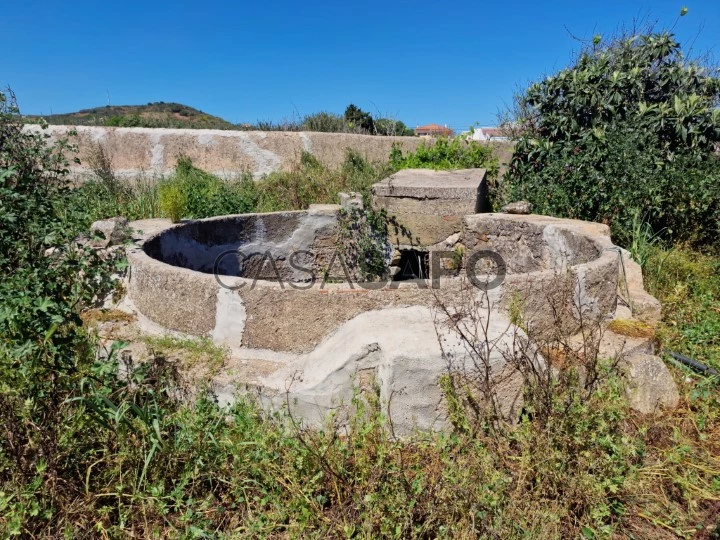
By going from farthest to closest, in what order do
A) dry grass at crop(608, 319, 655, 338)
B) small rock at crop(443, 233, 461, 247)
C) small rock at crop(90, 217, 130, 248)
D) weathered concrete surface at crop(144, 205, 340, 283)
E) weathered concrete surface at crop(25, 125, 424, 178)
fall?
weathered concrete surface at crop(25, 125, 424, 178), small rock at crop(443, 233, 461, 247), weathered concrete surface at crop(144, 205, 340, 283), small rock at crop(90, 217, 130, 248), dry grass at crop(608, 319, 655, 338)

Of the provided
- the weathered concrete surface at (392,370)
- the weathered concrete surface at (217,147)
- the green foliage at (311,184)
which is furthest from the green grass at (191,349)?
the weathered concrete surface at (217,147)

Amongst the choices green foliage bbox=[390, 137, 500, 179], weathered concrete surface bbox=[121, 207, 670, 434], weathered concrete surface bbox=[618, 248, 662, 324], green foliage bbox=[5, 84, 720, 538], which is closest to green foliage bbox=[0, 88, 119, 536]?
green foliage bbox=[5, 84, 720, 538]

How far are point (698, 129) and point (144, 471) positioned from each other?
6.51 meters

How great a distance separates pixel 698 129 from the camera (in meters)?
6.23

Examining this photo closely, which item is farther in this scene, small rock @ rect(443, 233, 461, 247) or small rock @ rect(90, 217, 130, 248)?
small rock @ rect(443, 233, 461, 247)

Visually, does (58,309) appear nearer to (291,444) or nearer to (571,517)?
(291,444)

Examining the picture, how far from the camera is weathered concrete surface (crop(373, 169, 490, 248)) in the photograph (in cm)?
527

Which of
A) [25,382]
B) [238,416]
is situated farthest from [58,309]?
[238,416]

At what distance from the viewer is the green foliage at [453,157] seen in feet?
23.1

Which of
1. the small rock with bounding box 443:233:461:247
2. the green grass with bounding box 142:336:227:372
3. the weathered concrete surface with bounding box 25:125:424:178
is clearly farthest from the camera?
the weathered concrete surface with bounding box 25:125:424:178

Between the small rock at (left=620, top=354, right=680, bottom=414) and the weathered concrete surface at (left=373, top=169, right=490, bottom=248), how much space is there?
2500mm

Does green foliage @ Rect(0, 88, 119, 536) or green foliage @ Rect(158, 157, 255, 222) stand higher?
green foliage @ Rect(158, 157, 255, 222)

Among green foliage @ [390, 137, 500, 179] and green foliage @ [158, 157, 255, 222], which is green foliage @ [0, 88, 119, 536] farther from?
green foliage @ [390, 137, 500, 179]

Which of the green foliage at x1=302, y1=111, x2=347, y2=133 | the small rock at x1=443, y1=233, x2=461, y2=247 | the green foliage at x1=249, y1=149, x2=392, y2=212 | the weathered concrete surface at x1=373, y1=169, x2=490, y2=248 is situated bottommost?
the small rock at x1=443, y1=233, x2=461, y2=247
